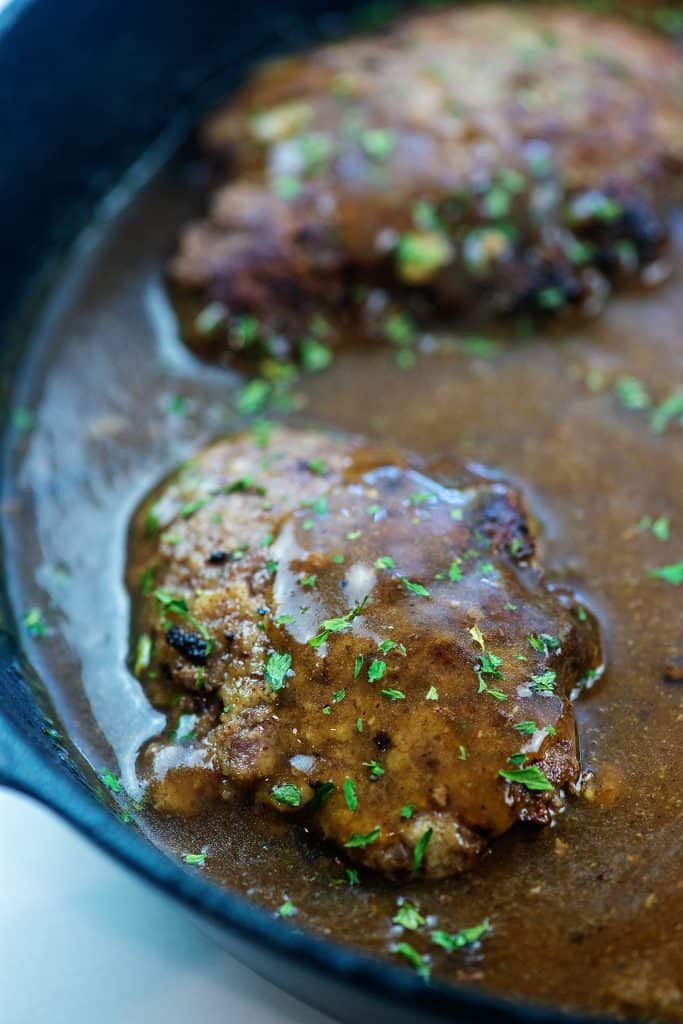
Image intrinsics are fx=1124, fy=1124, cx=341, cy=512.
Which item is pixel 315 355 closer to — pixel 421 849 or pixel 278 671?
pixel 278 671

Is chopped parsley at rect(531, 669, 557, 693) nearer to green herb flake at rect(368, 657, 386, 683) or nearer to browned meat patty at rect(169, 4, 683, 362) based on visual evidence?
green herb flake at rect(368, 657, 386, 683)

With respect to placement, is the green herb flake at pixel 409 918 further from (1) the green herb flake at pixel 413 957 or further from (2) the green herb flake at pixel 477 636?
(2) the green herb flake at pixel 477 636

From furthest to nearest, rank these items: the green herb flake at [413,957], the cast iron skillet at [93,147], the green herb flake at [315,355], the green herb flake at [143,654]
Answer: the green herb flake at [315,355] < the green herb flake at [143,654] < the green herb flake at [413,957] < the cast iron skillet at [93,147]

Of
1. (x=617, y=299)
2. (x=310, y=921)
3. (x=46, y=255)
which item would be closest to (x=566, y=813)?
(x=310, y=921)

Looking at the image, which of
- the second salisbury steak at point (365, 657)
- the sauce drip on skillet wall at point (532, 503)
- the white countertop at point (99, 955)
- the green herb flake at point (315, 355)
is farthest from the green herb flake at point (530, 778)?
the green herb flake at point (315, 355)

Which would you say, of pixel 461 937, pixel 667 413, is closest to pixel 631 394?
pixel 667 413

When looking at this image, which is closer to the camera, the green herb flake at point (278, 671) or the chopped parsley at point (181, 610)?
the green herb flake at point (278, 671)

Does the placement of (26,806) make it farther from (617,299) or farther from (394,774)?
(617,299)
